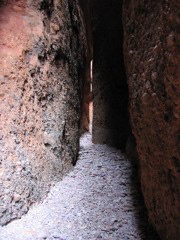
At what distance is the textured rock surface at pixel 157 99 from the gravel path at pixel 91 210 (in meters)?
Answer: 0.19

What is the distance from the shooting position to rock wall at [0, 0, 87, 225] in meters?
1.57

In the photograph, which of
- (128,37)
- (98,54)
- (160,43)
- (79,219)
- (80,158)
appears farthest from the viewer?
(98,54)

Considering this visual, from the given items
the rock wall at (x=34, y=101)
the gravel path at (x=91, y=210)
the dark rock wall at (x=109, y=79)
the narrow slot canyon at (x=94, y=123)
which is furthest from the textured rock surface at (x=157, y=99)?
the dark rock wall at (x=109, y=79)

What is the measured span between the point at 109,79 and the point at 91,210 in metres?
1.30

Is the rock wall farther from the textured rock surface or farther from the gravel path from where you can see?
the textured rock surface

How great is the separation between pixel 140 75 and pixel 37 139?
0.86 metres

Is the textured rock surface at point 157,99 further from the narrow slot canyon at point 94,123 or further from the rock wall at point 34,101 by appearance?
the rock wall at point 34,101

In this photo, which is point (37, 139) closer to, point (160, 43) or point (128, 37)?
point (128, 37)

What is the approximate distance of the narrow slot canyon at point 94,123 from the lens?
1056mm

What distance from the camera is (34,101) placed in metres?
1.80

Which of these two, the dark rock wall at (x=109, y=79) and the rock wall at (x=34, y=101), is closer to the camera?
the rock wall at (x=34, y=101)

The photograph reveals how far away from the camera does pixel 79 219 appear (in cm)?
149

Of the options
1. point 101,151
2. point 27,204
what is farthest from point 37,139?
point 101,151

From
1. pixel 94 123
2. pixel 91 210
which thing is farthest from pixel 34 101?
pixel 94 123
